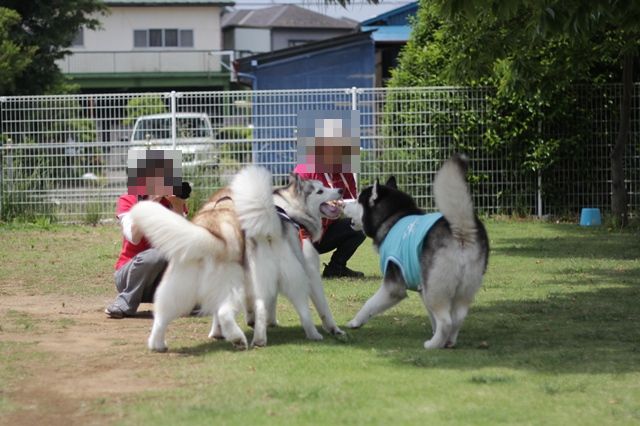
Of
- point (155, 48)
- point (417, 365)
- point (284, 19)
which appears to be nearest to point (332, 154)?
point (417, 365)

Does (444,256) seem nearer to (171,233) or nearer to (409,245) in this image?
(409,245)

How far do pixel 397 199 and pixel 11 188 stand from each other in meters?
11.5

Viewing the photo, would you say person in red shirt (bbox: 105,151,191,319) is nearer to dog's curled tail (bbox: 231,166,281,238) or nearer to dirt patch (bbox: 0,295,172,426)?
dirt patch (bbox: 0,295,172,426)

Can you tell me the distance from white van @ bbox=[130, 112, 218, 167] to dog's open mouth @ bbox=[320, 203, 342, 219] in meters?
9.50

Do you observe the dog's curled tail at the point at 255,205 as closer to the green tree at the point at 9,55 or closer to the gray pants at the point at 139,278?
the gray pants at the point at 139,278

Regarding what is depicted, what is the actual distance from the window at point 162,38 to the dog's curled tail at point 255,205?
42227 mm

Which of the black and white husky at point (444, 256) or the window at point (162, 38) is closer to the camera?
the black and white husky at point (444, 256)

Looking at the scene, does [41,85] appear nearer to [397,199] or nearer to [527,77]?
[527,77]

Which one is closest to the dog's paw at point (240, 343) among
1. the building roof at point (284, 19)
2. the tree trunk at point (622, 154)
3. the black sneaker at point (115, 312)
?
the black sneaker at point (115, 312)

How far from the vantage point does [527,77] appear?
14102 mm

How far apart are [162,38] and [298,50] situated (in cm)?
2296

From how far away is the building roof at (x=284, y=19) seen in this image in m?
55.0

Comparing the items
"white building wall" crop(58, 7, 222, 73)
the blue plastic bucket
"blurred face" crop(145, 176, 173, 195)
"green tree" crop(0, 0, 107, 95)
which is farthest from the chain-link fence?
"white building wall" crop(58, 7, 222, 73)

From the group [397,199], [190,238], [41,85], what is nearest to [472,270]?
[397,199]
